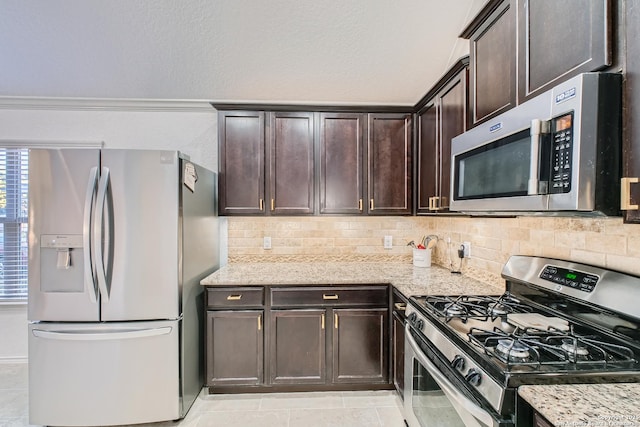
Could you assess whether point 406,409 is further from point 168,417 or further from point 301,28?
point 301,28

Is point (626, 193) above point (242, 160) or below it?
below

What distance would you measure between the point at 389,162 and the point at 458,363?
188 centimetres

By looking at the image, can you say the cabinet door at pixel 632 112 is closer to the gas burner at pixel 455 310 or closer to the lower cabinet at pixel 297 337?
the gas burner at pixel 455 310

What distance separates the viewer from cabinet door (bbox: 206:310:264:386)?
7.45 ft

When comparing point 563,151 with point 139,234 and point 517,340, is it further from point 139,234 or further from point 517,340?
point 139,234

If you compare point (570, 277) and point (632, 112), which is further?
point (570, 277)

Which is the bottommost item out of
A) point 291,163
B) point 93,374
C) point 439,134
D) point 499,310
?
point 93,374

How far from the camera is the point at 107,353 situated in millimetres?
1960

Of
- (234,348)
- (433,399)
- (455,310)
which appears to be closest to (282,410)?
(234,348)

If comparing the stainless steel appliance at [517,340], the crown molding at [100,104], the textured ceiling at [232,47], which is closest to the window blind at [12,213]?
the crown molding at [100,104]

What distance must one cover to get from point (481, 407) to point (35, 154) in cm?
271

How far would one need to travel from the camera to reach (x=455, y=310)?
1.48 metres

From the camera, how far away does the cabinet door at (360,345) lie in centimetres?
230

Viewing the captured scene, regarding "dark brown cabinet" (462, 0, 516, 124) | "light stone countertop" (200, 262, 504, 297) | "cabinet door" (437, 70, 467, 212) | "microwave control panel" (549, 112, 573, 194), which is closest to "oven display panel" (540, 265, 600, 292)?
"light stone countertop" (200, 262, 504, 297)
